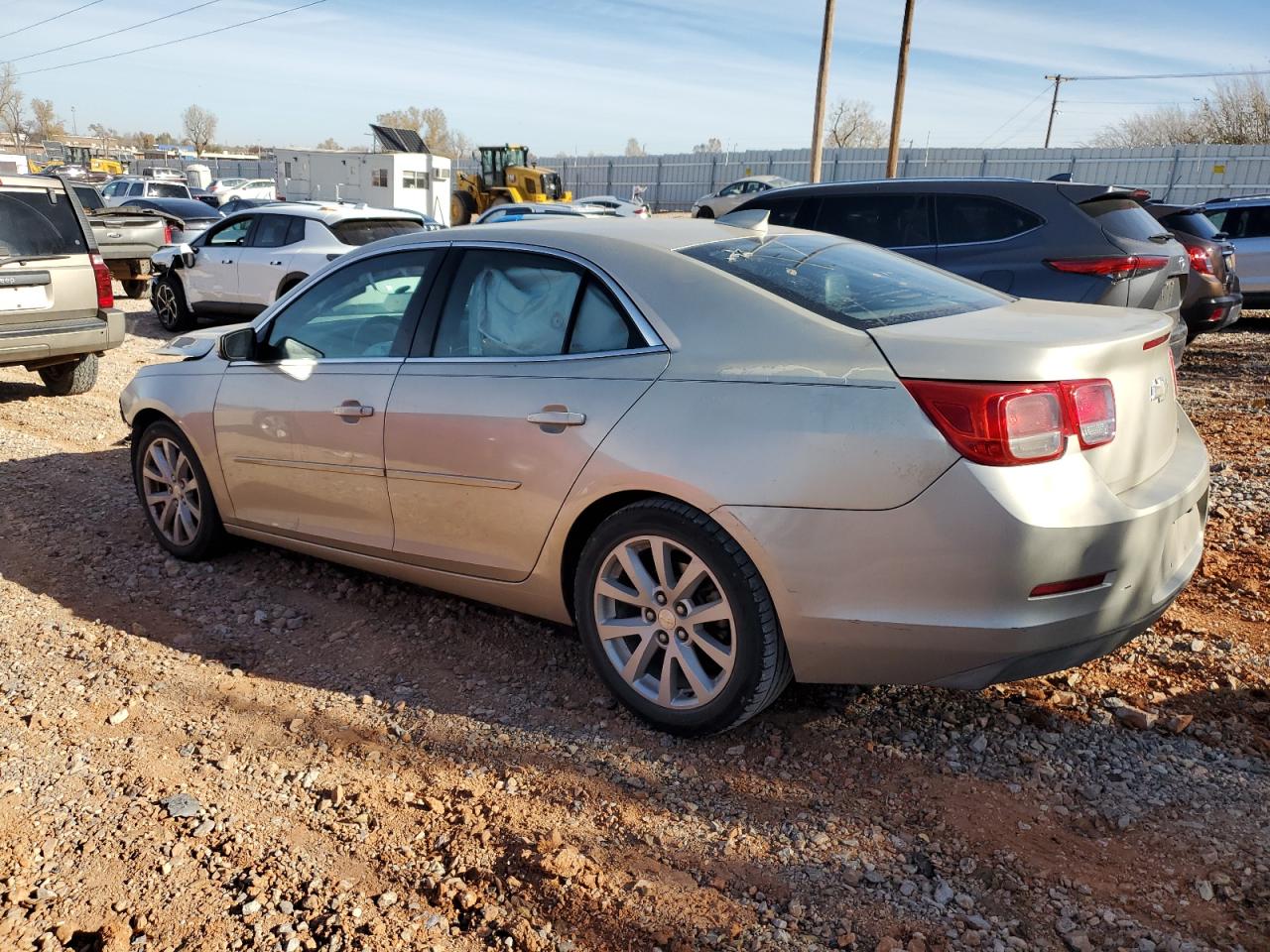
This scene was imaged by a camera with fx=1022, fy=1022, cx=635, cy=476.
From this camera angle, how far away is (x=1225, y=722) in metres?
3.37

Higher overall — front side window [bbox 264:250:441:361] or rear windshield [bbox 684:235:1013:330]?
rear windshield [bbox 684:235:1013:330]

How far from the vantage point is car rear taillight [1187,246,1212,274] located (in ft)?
32.8

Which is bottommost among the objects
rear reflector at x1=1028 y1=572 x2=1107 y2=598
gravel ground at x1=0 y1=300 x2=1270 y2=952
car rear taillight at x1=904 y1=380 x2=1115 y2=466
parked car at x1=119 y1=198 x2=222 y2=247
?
gravel ground at x1=0 y1=300 x2=1270 y2=952

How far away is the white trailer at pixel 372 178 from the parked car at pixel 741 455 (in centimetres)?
3040

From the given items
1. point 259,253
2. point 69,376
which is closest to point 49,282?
point 69,376

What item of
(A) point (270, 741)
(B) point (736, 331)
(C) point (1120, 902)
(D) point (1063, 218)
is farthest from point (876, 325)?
(D) point (1063, 218)

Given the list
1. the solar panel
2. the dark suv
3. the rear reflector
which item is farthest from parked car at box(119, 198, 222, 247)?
the rear reflector

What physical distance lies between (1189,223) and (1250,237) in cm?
297

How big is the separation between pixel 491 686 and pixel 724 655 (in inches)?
42.0

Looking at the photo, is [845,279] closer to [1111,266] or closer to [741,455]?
[741,455]

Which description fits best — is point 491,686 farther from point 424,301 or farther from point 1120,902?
point 1120,902

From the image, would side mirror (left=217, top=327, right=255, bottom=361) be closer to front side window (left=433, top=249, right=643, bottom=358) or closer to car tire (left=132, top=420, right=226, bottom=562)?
car tire (left=132, top=420, right=226, bottom=562)

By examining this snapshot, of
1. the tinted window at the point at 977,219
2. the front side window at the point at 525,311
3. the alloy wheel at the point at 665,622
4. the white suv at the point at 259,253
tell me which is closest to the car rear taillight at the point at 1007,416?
the alloy wheel at the point at 665,622

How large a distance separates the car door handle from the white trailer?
3103cm
